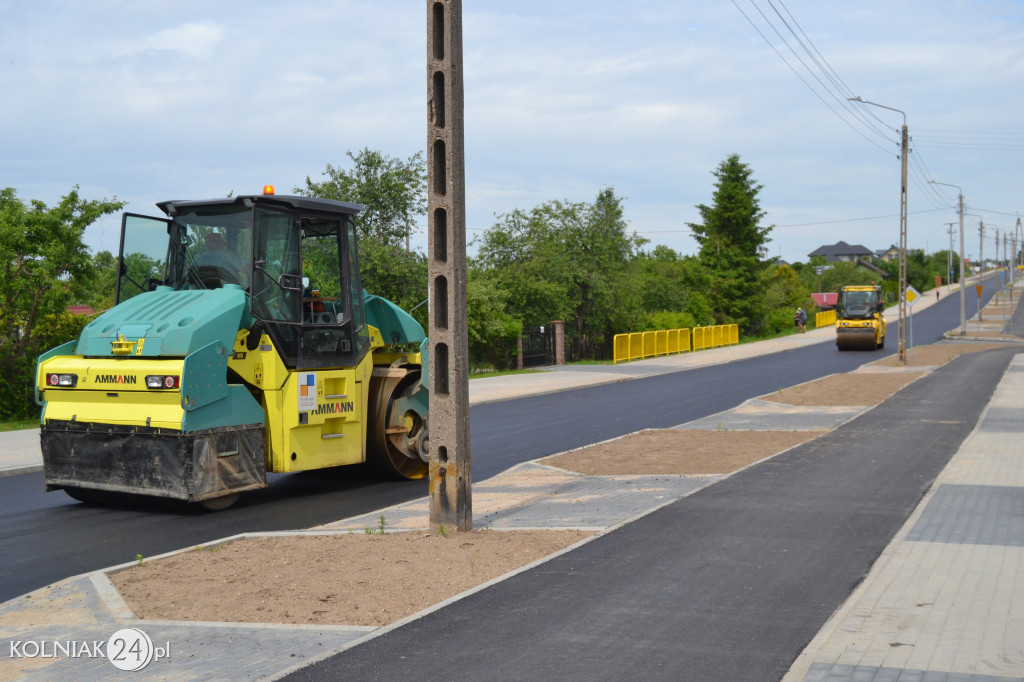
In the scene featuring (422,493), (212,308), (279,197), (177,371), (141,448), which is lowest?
(422,493)

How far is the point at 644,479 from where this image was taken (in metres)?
11.8

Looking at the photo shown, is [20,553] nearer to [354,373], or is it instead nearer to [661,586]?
[354,373]

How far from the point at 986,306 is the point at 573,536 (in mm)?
97316

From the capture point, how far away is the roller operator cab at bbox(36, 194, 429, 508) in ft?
31.3

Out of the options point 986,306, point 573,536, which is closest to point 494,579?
point 573,536

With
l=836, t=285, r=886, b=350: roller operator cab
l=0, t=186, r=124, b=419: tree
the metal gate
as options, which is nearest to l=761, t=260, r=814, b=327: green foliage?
l=836, t=285, r=886, b=350: roller operator cab

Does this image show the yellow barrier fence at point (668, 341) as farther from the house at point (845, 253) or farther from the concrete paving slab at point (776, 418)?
the house at point (845, 253)

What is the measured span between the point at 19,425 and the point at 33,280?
306 centimetres

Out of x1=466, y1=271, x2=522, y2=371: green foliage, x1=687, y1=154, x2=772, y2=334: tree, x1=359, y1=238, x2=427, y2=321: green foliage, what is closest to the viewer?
x1=359, y1=238, x2=427, y2=321: green foliage

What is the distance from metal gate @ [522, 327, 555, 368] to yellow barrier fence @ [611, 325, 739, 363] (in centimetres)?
271

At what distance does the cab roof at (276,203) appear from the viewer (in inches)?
409

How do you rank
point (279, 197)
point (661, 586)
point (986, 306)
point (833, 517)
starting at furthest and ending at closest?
point (986, 306) < point (279, 197) < point (833, 517) < point (661, 586)

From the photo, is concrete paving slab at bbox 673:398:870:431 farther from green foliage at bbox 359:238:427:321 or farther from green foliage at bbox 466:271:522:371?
green foliage at bbox 466:271:522:371

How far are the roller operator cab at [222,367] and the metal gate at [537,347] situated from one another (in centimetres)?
2450
